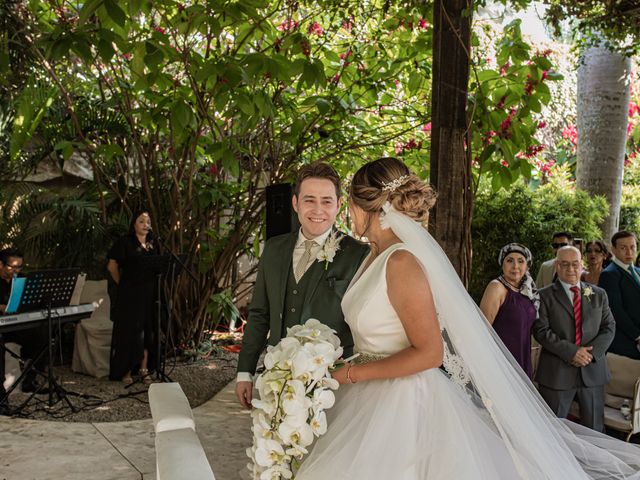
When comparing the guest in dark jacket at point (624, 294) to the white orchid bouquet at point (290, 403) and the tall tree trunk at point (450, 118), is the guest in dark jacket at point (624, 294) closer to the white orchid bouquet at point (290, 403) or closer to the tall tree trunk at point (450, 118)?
the tall tree trunk at point (450, 118)

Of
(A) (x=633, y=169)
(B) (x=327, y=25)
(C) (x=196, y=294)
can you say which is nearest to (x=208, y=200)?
(C) (x=196, y=294)

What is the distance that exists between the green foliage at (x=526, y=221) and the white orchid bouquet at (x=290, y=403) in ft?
21.5

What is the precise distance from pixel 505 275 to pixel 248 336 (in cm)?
239

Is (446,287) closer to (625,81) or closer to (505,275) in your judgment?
(505,275)

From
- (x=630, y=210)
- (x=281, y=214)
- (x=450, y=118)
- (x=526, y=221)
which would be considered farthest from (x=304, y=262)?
(x=630, y=210)

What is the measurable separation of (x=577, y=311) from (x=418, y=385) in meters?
2.95

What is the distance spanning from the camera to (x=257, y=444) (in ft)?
7.17

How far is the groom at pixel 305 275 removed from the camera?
3.08m

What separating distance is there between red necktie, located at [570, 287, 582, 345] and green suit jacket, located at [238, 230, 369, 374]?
8.33 ft

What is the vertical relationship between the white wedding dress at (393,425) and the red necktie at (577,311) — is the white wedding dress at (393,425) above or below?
below

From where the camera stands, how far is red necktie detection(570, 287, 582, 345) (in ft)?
16.5

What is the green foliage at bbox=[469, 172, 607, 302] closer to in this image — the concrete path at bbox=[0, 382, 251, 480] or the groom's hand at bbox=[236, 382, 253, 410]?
the concrete path at bbox=[0, 382, 251, 480]

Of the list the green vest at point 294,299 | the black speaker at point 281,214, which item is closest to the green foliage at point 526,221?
the black speaker at point 281,214

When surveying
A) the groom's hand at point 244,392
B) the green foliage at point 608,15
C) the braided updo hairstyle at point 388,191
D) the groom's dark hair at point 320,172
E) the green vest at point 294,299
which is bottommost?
the groom's hand at point 244,392
